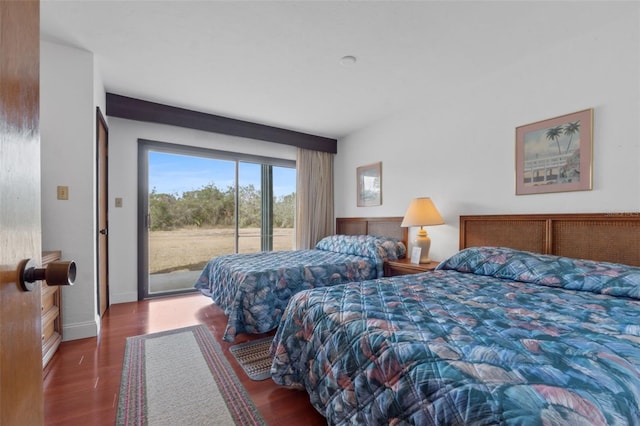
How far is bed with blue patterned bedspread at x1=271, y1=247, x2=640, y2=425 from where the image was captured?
0.77 meters

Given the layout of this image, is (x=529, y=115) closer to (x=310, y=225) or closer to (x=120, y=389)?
(x=310, y=225)

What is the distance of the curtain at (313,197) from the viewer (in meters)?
4.55

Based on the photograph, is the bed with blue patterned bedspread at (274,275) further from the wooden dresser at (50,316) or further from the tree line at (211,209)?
the wooden dresser at (50,316)

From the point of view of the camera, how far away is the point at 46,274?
21.4 inches

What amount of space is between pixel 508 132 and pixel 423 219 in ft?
3.55

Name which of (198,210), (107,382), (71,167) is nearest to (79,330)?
(107,382)

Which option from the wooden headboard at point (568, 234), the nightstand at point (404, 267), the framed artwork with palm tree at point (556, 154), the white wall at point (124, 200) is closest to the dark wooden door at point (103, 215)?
the white wall at point (124, 200)

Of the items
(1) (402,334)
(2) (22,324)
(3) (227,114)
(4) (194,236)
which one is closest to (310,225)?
(4) (194,236)

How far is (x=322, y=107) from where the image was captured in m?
3.51

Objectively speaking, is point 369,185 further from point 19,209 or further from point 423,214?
point 19,209

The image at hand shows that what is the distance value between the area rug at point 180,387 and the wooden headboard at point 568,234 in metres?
2.43

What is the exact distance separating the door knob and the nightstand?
2.67 meters

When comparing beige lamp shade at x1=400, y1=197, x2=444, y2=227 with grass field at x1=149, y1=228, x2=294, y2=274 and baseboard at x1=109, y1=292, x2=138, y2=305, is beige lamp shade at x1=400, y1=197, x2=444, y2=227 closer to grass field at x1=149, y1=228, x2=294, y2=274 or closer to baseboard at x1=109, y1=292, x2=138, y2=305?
grass field at x1=149, y1=228, x2=294, y2=274

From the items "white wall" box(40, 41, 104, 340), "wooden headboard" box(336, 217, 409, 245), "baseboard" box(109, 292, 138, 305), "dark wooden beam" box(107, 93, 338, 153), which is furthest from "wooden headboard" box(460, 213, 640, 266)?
"baseboard" box(109, 292, 138, 305)
